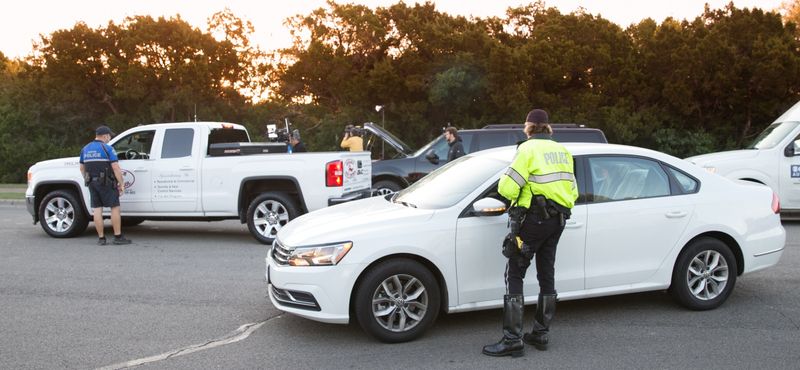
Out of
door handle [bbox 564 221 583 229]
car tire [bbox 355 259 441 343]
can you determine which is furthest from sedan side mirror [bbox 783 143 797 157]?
car tire [bbox 355 259 441 343]

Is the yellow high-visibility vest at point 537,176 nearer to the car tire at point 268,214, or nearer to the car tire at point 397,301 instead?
the car tire at point 397,301

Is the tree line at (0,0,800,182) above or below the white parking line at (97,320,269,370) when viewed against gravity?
above

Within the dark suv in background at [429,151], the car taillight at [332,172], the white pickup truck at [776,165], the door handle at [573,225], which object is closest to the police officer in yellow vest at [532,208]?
the door handle at [573,225]

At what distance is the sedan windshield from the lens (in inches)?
203

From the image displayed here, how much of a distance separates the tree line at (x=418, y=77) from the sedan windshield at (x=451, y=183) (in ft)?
46.3

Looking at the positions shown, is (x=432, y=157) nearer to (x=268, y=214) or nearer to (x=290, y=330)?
(x=268, y=214)

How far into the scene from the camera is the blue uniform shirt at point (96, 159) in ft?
29.5

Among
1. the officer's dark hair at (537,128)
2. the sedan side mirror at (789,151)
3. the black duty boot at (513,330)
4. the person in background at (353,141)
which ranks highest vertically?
the officer's dark hair at (537,128)

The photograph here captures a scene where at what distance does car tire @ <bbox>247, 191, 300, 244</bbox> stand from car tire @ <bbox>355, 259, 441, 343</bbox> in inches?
181

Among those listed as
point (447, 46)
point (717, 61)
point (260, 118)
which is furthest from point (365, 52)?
point (717, 61)

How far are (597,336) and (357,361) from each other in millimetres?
1891

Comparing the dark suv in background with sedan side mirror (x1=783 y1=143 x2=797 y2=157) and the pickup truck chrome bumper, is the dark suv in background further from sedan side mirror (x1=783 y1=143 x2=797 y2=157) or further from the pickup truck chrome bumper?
the pickup truck chrome bumper

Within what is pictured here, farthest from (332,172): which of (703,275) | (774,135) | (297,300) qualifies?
(774,135)

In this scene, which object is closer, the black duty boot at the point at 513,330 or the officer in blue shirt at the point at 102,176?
the black duty boot at the point at 513,330
